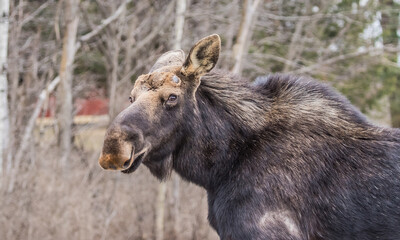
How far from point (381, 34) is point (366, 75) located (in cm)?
148

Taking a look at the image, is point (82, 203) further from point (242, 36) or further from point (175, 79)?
point (175, 79)

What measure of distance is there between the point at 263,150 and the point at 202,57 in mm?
974

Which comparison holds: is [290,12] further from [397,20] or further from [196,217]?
[196,217]

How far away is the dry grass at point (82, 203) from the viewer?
27.7ft

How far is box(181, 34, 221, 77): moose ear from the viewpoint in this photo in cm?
462

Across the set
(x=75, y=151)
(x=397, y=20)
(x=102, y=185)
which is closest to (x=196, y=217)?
(x=102, y=185)

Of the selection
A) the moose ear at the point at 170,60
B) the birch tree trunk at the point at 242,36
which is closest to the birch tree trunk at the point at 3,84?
the birch tree trunk at the point at 242,36

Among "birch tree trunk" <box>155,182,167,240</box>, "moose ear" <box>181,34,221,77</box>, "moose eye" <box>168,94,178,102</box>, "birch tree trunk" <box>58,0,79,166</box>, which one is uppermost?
"moose ear" <box>181,34,221,77</box>

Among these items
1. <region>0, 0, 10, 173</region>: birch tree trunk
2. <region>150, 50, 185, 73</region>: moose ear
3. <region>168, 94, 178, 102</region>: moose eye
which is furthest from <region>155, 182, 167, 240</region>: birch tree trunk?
<region>168, 94, 178, 102</region>: moose eye

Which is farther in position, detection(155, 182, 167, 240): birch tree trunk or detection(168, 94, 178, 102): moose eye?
detection(155, 182, 167, 240): birch tree trunk

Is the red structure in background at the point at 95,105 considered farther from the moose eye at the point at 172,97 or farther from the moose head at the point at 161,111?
the moose eye at the point at 172,97

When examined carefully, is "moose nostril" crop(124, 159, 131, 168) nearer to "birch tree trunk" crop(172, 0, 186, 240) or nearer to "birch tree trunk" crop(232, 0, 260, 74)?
"birch tree trunk" crop(232, 0, 260, 74)

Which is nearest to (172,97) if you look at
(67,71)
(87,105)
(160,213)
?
(160,213)

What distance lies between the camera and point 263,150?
184 inches
